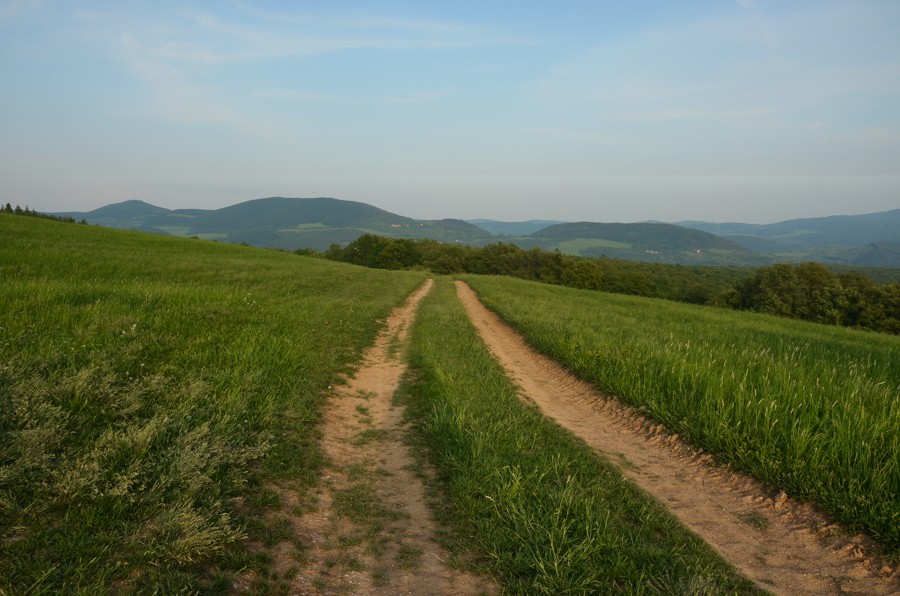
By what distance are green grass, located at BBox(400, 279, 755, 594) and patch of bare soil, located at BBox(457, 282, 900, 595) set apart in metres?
0.44

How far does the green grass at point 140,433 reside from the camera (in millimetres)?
3236

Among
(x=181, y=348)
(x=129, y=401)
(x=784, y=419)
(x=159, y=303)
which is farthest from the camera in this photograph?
(x=159, y=303)

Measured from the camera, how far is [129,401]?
547 cm

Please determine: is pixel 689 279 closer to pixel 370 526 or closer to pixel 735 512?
pixel 735 512

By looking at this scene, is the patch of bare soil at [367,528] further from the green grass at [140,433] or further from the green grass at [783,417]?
the green grass at [783,417]

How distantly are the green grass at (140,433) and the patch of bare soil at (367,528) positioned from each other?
363 millimetres

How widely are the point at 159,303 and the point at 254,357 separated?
4.28 m

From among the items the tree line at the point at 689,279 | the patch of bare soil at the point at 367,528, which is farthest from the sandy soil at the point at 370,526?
the tree line at the point at 689,279

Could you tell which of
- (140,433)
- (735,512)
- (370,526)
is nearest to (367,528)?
(370,526)

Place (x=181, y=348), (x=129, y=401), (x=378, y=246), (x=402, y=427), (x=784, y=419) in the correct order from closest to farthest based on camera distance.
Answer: (x=129, y=401), (x=784, y=419), (x=402, y=427), (x=181, y=348), (x=378, y=246)

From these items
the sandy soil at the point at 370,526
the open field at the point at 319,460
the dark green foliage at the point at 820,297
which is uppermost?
the open field at the point at 319,460

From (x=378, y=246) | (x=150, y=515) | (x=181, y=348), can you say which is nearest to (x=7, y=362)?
(x=181, y=348)

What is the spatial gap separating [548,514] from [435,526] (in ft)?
3.81

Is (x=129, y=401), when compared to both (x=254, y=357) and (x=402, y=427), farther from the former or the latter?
(x=402, y=427)
